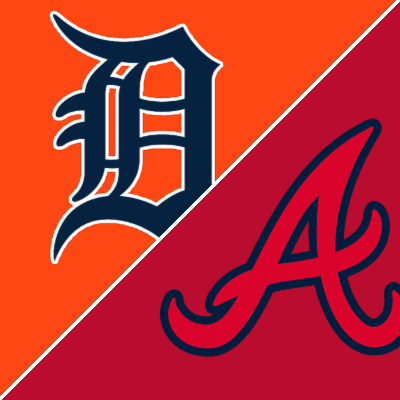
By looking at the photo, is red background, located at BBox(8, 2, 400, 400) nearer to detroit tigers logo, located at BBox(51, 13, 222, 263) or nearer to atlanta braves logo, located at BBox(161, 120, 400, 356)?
atlanta braves logo, located at BBox(161, 120, 400, 356)

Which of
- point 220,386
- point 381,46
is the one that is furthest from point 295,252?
point 381,46

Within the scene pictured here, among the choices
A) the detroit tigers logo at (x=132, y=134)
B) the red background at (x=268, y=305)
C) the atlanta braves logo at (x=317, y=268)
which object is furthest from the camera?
the detroit tigers logo at (x=132, y=134)

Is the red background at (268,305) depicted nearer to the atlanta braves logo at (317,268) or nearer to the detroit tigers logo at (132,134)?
the atlanta braves logo at (317,268)

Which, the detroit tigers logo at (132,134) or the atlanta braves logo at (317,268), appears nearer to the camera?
the atlanta braves logo at (317,268)

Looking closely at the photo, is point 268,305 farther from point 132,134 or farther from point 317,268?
point 132,134

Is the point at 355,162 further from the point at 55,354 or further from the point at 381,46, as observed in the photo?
the point at 55,354

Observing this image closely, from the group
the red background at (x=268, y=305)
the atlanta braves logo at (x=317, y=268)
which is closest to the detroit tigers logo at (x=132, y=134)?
the atlanta braves logo at (x=317, y=268)

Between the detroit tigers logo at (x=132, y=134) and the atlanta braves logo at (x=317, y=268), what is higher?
the detroit tigers logo at (x=132, y=134)
